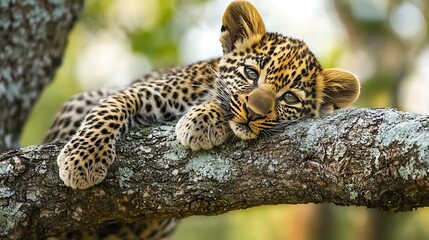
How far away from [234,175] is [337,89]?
1692mm

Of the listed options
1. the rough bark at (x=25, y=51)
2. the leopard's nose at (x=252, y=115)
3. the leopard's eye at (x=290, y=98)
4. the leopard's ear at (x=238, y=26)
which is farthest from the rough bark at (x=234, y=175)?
the rough bark at (x=25, y=51)

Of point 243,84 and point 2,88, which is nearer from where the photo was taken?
point 243,84

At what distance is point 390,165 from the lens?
4879 mm

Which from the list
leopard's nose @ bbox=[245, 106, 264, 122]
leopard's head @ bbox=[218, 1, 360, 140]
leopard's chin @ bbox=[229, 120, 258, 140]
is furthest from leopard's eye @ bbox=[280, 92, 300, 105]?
leopard's chin @ bbox=[229, 120, 258, 140]

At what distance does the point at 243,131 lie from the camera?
5918 millimetres

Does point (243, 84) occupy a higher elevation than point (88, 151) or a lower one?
higher

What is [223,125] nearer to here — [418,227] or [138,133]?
[138,133]

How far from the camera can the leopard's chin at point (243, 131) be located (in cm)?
584

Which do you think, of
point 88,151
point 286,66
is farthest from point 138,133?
point 286,66

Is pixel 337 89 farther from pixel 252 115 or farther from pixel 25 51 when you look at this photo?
pixel 25 51

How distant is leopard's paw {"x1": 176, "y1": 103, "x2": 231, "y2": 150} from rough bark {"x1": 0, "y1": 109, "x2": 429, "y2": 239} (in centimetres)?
8

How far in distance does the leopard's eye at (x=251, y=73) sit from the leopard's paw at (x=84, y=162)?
1.31 metres

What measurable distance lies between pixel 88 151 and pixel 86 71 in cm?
1192

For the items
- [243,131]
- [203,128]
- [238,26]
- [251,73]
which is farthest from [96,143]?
[238,26]
